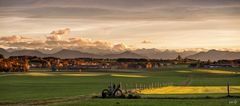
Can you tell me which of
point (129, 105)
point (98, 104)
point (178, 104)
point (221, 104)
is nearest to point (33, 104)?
point (98, 104)

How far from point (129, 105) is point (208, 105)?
279 inches

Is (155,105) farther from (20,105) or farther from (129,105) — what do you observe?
(20,105)

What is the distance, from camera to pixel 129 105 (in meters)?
48.2

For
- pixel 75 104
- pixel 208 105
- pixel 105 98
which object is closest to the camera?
pixel 208 105

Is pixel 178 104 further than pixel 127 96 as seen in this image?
No

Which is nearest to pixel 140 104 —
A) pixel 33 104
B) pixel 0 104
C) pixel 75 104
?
pixel 75 104

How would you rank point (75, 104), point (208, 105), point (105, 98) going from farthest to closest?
point (105, 98) < point (75, 104) < point (208, 105)

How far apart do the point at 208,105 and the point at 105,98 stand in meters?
16.6

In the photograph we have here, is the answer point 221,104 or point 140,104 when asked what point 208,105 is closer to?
point 221,104

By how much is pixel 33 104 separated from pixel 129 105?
9274 millimetres

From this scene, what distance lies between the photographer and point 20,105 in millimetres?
49156

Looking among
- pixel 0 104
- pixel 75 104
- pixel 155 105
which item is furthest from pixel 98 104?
pixel 0 104

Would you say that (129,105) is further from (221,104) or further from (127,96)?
(127,96)

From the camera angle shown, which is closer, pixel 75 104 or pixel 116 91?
pixel 75 104
